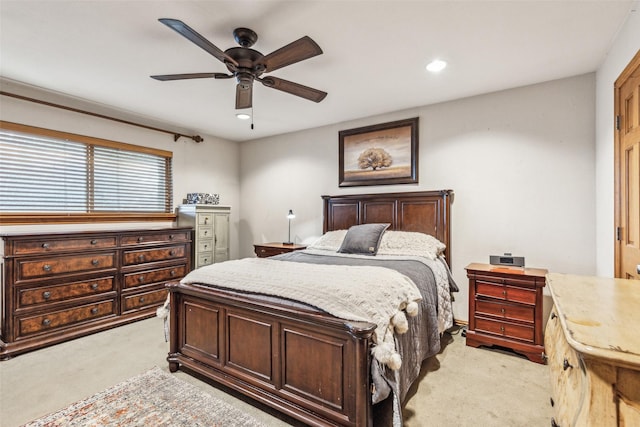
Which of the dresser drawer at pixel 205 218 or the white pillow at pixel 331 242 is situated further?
the dresser drawer at pixel 205 218

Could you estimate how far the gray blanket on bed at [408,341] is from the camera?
150cm

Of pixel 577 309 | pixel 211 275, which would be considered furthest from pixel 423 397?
pixel 211 275

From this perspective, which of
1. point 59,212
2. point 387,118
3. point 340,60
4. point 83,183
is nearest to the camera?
point 340,60

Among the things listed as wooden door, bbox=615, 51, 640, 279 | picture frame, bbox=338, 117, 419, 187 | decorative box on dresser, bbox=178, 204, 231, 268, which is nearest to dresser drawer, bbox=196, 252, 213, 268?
decorative box on dresser, bbox=178, 204, 231, 268

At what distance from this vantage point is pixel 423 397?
6.60ft

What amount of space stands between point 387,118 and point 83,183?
3720mm

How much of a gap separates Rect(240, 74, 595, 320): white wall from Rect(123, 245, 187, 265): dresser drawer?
A: 252cm

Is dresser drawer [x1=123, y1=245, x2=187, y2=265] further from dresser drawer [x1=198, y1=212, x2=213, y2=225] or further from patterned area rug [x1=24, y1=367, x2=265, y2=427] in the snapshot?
patterned area rug [x1=24, y1=367, x2=265, y2=427]

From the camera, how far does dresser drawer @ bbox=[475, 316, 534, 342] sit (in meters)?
2.56

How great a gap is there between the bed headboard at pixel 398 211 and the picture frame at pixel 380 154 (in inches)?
8.5

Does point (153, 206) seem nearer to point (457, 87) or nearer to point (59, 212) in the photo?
point (59, 212)

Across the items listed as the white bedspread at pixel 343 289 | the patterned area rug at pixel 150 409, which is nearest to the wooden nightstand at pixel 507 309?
the white bedspread at pixel 343 289

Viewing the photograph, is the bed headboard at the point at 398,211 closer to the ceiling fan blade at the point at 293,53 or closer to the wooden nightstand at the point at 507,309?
the wooden nightstand at the point at 507,309

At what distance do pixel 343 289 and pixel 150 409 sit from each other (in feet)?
4.71
